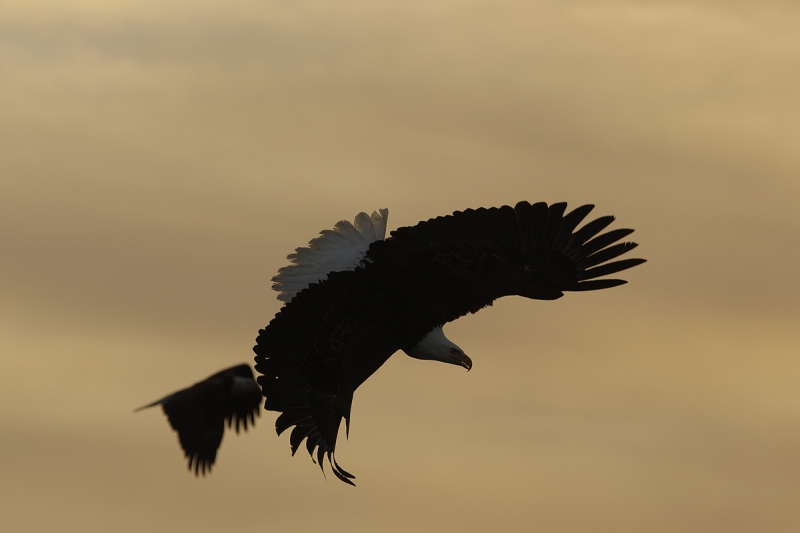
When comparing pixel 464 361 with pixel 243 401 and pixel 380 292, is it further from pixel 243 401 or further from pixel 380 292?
pixel 243 401

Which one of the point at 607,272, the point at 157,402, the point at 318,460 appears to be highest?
the point at 607,272

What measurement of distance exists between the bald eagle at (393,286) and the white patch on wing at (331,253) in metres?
0.01

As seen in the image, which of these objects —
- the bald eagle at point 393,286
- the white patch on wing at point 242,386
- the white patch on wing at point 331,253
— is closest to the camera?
the bald eagle at point 393,286

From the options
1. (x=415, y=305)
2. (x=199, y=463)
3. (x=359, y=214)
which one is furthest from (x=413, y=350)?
(x=199, y=463)

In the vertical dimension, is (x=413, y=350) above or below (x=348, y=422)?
above

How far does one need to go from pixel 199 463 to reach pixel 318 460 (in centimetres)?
183

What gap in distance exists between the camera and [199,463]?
14.3m

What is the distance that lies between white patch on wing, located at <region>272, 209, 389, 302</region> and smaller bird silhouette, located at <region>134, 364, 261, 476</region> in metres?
1.25

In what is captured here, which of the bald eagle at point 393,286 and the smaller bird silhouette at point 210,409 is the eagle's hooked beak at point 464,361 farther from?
the smaller bird silhouette at point 210,409

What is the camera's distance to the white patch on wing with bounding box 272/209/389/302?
560 inches

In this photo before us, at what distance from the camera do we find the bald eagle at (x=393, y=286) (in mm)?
13367

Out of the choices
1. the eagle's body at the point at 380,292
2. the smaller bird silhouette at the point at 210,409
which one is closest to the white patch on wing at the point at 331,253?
the eagle's body at the point at 380,292

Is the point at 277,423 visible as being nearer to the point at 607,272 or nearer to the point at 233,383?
the point at 233,383

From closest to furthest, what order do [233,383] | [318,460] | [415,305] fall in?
[318,460]
[415,305]
[233,383]
